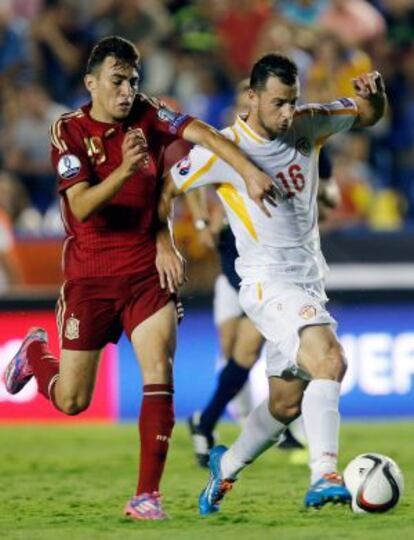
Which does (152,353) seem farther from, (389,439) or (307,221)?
(389,439)

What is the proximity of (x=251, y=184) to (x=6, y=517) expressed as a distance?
1.94 metres

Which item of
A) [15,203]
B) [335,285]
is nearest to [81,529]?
[335,285]

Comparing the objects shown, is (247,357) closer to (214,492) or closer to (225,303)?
(225,303)

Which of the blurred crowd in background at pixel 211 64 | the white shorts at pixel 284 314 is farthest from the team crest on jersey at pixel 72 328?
the blurred crowd in background at pixel 211 64

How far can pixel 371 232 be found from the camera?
41.1 feet

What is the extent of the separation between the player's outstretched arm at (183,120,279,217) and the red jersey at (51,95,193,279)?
102 mm

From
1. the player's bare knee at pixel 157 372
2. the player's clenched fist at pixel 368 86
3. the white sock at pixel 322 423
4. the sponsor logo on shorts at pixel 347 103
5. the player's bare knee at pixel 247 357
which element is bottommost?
the white sock at pixel 322 423

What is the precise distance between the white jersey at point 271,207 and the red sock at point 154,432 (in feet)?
2.19

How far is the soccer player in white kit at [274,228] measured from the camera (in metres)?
7.11

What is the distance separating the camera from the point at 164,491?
8430mm

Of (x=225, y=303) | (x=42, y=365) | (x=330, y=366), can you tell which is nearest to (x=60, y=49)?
(x=225, y=303)

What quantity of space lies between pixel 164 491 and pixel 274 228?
188cm

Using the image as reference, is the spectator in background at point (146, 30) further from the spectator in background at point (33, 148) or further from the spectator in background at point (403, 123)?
the spectator in background at point (403, 123)

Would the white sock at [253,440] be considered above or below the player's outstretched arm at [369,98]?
below
